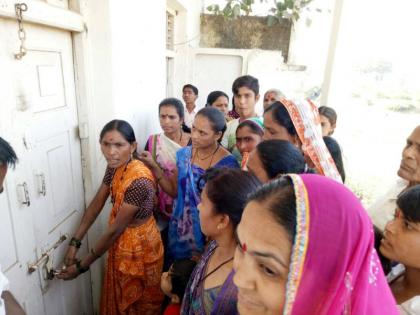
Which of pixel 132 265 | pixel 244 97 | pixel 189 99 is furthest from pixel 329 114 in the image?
pixel 132 265

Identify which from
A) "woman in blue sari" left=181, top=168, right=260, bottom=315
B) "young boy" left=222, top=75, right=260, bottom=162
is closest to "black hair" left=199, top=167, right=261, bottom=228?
"woman in blue sari" left=181, top=168, right=260, bottom=315

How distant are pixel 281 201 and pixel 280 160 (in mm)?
683

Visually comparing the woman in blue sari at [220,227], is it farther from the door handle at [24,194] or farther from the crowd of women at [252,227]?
the door handle at [24,194]

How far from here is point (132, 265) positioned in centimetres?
175

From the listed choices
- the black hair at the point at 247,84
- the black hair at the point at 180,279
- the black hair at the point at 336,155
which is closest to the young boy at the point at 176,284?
the black hair at the point at 180,279

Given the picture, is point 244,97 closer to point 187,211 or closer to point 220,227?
point 187,211

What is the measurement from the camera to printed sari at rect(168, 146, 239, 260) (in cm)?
195

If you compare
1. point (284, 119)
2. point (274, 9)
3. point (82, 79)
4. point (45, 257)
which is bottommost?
point (45, 257)

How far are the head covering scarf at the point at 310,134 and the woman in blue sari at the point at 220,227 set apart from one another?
0.50 metres

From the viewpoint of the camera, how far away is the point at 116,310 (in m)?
1.88

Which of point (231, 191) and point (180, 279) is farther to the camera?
point (180, 279)

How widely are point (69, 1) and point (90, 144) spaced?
0.87 meters

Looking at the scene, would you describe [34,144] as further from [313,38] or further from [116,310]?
[313,38]

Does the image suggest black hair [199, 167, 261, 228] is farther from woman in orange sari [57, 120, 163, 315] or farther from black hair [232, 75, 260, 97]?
black hair [232, 75, 260, 97]
